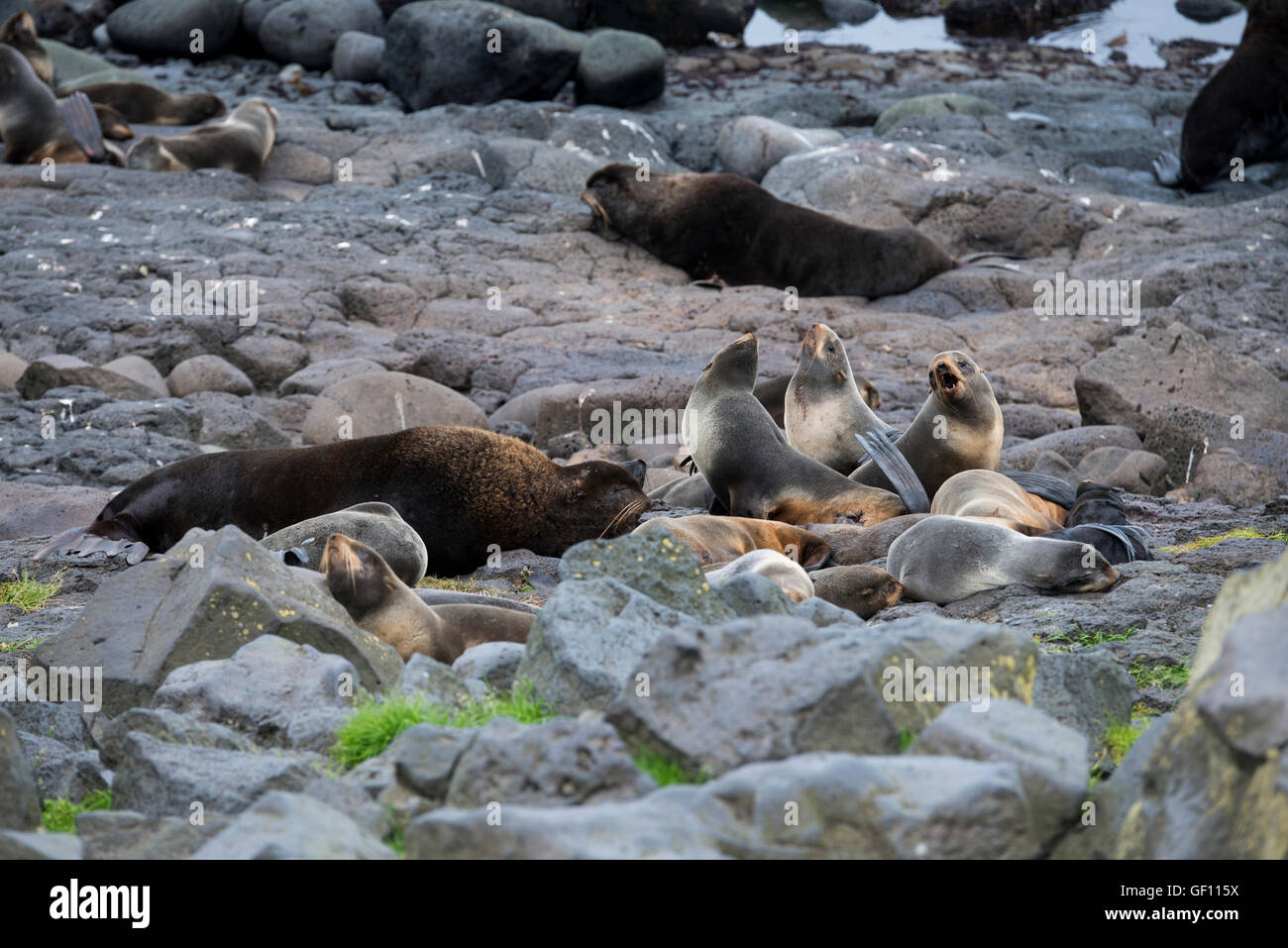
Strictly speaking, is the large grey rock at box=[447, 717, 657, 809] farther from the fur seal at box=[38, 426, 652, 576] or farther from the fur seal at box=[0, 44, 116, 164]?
the fur seal at box=[0, 44, 116, 164]

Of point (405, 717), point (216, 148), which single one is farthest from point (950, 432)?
point (216, 148)

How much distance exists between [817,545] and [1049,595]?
1.50 metres

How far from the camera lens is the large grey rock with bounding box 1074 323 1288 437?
10.3 meters

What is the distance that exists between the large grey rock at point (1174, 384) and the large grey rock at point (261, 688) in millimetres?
7787

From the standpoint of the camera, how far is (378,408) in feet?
33.6

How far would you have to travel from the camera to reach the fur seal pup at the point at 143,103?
1912 centimetres

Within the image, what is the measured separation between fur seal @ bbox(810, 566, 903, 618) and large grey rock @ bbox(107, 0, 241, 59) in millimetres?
20826

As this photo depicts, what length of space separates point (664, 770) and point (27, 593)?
15.3ft

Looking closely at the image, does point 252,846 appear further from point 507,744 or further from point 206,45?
point 206,45

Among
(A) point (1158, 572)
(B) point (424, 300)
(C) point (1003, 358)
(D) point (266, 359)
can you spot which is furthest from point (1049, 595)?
(B) point (424, 300)

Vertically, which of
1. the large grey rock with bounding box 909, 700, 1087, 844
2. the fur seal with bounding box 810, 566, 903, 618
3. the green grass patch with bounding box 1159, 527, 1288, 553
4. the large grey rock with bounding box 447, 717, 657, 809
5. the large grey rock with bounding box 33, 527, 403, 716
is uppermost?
the large grey rock with bounding box 909, 700, 1087, 844

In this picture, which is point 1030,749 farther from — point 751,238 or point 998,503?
point 751,238

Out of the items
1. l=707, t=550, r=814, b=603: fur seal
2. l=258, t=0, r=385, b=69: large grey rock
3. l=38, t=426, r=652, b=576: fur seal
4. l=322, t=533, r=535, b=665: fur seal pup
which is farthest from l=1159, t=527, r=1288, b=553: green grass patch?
l=258, t=0, r=385, b=69: large grey rock

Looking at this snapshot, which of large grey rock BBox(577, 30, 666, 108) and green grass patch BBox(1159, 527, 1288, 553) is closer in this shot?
green grass patch BBox(1159, 527, 1288, 553)
